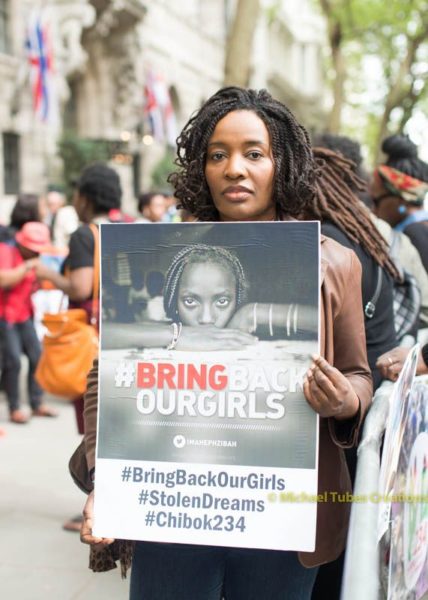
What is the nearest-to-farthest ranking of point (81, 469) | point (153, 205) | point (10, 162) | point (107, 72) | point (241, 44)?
point (81, 469) → point (153, 205) → point (241, 44) → point (10, 162) → point (107, 72)

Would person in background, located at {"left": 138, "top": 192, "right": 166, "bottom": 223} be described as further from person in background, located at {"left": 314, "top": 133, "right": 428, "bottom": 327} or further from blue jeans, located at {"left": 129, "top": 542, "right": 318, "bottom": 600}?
blue jeans, located at {"left": 129, "top": 542, "right": 318, "bottom": 600}

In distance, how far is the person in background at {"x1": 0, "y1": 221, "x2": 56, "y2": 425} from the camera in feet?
20.0

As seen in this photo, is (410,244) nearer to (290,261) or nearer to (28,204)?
(290,261)

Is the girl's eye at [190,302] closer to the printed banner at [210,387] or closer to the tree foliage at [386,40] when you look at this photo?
the printed banner at [210,387]

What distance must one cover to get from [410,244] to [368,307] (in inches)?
45.1

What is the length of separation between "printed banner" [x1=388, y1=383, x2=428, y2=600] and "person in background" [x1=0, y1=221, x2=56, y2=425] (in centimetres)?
480

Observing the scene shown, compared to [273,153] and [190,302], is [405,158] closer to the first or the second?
[273,153]

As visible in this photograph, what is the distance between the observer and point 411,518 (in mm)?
1511

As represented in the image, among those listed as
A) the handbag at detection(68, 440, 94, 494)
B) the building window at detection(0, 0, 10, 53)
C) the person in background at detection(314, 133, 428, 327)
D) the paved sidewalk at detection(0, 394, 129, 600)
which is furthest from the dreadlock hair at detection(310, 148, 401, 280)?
the building window at detection(0, 0, 10, 53)

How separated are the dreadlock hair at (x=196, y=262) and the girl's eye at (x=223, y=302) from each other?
0.07ft

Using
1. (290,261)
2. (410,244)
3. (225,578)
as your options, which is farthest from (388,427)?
(410,244)

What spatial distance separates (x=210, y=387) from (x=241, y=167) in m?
0.52

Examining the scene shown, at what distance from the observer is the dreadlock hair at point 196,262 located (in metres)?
1.54

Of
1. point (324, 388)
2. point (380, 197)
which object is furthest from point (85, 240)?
point (324, 388)
